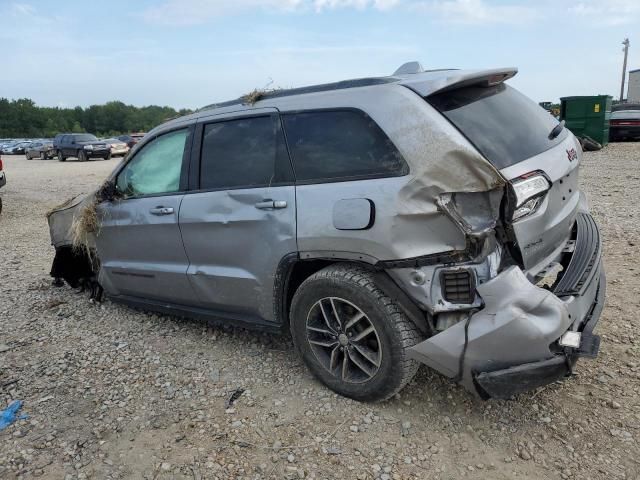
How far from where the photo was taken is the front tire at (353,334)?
113 inches

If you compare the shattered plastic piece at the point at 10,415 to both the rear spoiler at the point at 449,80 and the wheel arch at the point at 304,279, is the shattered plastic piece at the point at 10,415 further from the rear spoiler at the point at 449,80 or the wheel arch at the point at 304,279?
the rear spoiler at the point at 449,80

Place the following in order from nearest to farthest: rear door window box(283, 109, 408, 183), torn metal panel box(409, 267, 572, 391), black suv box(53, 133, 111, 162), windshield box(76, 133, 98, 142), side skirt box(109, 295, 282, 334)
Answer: torn metal panel box(409, 267, 572, 391), rear door window box(283, 109, 408, 183), side skirt box(109, 295, 282, 334), black suv box(53, 133, 111, 162), windshield box(76, 133, 98, 142)

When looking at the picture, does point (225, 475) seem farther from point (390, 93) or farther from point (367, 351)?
point (390, 93)

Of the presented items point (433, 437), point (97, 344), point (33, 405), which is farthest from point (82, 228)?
point (433, 437)

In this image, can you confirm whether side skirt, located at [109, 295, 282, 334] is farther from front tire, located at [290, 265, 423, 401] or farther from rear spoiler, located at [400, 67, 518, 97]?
rear spoiler, located at [400, 67, 518, 97]

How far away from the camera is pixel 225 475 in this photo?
8.75ft

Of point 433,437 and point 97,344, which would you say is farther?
point 97,344

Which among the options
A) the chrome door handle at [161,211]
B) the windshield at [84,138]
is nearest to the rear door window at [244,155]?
the chrome door handle at [161,211]

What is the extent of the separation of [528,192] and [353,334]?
4.03 ft

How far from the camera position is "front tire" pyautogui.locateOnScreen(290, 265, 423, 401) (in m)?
2.87

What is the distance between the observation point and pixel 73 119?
97.6m

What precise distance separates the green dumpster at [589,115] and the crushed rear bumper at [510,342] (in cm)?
1652

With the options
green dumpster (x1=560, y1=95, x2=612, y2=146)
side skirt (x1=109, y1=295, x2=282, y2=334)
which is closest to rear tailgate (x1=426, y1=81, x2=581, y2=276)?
side skirt (x1=109, y1=295, x2=282, y2=334)

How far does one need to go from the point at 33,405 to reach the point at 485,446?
2736 millimetres
